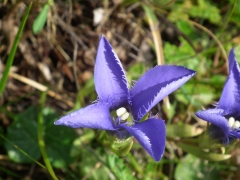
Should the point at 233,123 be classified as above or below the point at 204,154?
above

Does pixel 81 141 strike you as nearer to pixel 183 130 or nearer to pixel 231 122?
pixel 183 130

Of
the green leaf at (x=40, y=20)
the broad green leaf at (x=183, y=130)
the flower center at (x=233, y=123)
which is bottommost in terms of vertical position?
the broad green leaf at (x=183, y=130)

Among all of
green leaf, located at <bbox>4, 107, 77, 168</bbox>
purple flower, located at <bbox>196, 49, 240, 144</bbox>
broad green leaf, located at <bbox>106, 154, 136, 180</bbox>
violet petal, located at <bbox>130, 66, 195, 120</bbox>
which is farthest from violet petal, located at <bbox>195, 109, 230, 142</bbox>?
green leaf, located at <bbox>4, 107, 77, 168</bbox>

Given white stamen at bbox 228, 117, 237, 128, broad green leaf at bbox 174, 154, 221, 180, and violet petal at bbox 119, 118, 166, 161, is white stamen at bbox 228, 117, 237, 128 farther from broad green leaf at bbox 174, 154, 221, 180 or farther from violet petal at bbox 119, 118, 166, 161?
broad green leaf at bbox 174, 154, 221, 180

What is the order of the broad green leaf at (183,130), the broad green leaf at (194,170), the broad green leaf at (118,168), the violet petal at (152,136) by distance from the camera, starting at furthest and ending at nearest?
the broad green leaf at (194,170), the broad green leaf at (183,130), the broad green leaf at (118,168), the violet petal at (152,136)

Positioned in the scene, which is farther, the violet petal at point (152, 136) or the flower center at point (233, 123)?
the flower center at point (233, 123)

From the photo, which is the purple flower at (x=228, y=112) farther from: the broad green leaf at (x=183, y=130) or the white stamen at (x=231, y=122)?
the broad green leaf at (x=183, y=130)

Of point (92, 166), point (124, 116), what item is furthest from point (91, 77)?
point (124, 116)

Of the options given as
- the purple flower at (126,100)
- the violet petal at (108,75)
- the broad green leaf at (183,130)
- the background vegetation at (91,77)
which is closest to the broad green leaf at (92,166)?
the background vegetation at (91,77)
